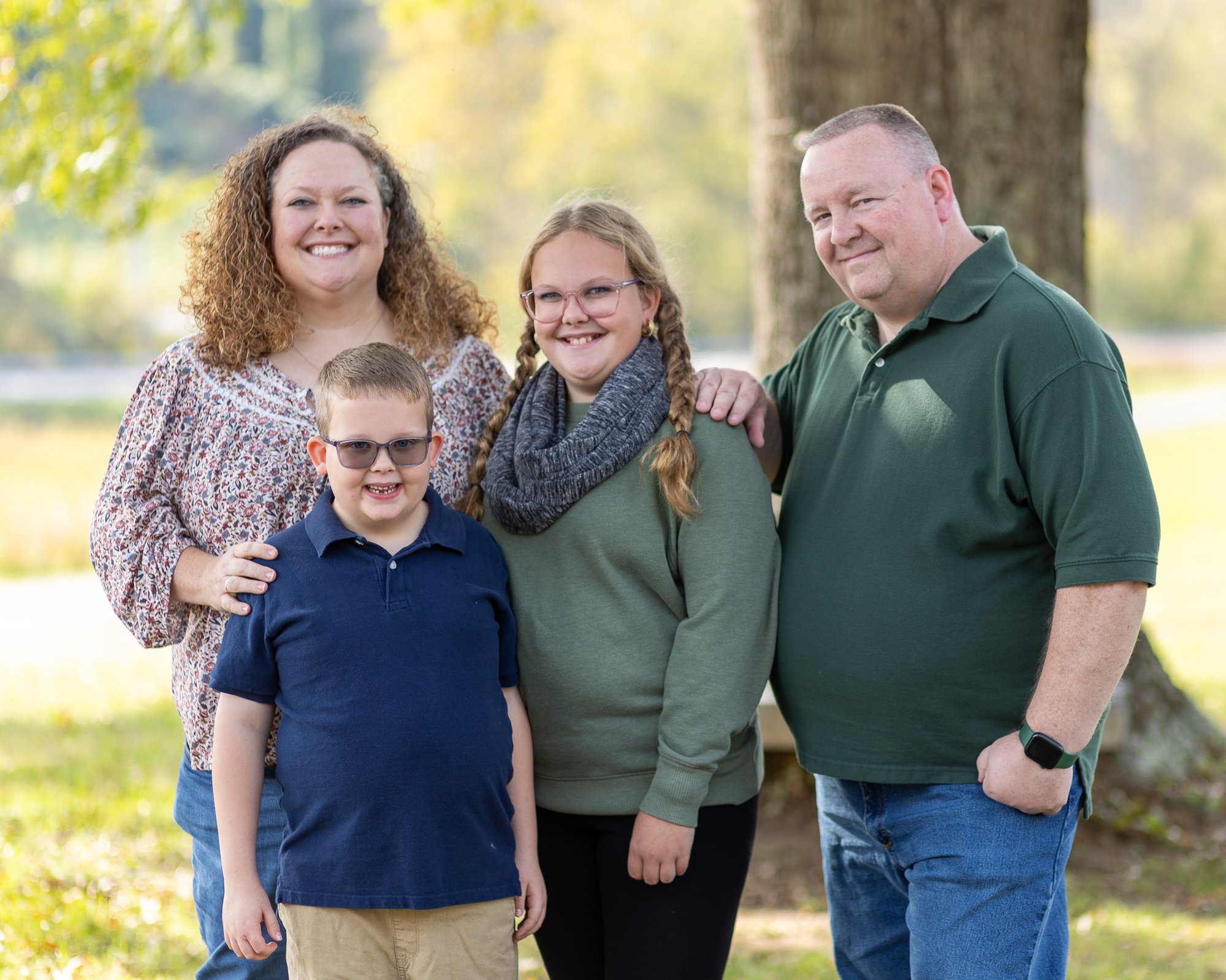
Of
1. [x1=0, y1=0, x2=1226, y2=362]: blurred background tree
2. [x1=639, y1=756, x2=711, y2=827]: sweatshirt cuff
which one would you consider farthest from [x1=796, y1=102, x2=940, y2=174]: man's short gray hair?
[x1=0, y1=0, x2=1226, y2=362]: blurred background tree

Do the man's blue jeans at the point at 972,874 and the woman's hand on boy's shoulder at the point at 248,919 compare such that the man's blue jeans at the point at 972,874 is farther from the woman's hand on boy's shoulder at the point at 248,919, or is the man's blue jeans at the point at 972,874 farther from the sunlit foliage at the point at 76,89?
the sunlit foliage at the point at 76,89

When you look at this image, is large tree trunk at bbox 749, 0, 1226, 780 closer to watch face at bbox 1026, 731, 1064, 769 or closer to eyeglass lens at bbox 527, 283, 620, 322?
eyeglass lens at bbox 527, 283, 620, 322

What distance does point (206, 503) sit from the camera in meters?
2.69

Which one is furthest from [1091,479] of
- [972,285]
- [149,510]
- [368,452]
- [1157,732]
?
[1157,732]

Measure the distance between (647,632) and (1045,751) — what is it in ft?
2.66

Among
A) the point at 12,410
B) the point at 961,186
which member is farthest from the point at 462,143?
the point at 961,186

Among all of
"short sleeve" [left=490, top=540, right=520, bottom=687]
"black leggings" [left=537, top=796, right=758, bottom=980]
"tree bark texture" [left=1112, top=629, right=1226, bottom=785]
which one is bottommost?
"tree bark texture" [left=1112, top=629, right=1226, bottom=785]

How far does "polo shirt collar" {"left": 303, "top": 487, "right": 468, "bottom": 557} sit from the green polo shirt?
74 cm

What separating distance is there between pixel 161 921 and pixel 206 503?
7.71 feet

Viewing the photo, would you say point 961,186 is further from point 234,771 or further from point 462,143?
point 462,143

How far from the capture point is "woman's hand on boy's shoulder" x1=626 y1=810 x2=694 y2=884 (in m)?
2.49

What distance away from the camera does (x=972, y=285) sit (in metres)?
2.51

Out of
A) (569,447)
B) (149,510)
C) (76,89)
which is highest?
(76,89)

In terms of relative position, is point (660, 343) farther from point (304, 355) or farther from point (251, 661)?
point (251, 661)
